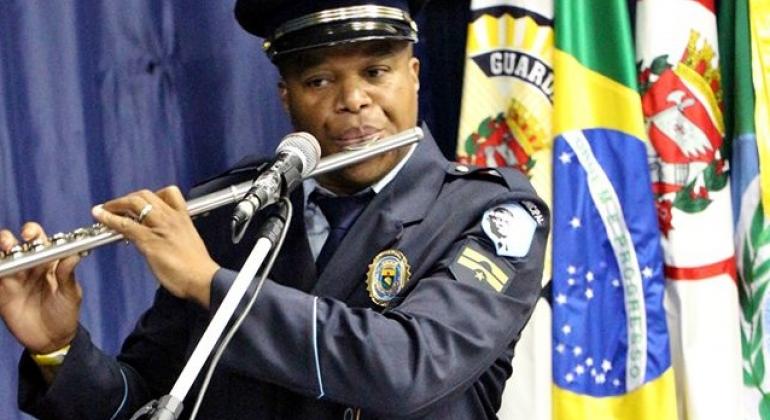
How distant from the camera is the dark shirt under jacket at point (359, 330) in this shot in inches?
51.2

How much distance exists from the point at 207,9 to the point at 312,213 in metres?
0.63

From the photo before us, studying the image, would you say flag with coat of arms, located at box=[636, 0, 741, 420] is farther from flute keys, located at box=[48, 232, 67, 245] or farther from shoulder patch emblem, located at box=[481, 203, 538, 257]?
flute keys, located at box=[48, 232, 67, 245]

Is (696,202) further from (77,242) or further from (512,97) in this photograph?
(77,242)

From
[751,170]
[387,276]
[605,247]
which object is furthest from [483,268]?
[751,170]

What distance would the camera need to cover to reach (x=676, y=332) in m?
2.05

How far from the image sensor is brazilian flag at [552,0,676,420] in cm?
204

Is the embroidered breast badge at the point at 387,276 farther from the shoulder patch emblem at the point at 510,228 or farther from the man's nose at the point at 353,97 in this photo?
the man's nose at the point at 353,97

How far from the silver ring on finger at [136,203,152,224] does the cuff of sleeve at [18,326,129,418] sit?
0.29 metres

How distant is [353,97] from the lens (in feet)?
5.17

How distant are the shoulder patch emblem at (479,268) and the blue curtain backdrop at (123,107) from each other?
0.76 m

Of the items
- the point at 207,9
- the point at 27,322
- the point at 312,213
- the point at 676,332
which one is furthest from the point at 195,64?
the point at 676,332

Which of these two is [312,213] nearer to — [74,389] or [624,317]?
[74,389]

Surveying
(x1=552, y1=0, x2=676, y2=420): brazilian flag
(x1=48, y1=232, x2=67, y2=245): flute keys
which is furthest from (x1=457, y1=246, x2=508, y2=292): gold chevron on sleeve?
(x1=552, y1=0, x2=676, y2=420): brazilian flag

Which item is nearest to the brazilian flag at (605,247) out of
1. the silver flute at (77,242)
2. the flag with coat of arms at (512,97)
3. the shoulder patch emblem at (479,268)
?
the flag with coat of arms at (512,97)
